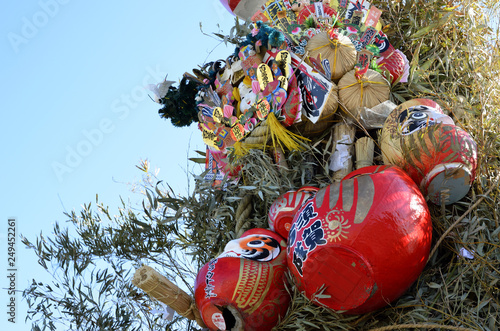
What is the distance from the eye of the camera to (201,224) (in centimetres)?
257

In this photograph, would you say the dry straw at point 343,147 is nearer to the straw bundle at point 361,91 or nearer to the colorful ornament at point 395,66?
the straw bundle at point 361,91

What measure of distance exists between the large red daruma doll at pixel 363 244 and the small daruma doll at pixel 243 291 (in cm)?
17

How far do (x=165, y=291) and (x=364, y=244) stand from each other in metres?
0.81

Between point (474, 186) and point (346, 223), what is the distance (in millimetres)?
637

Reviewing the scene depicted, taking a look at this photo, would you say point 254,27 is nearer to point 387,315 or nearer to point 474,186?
point 474,186

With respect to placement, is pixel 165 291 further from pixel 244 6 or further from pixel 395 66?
pixel 244 6

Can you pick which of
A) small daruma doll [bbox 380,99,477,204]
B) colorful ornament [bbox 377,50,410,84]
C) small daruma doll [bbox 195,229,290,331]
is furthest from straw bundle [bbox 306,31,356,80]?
small daruma doll [bbox 195,229,290,331]

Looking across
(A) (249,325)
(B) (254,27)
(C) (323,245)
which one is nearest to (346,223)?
(C) (323,245)

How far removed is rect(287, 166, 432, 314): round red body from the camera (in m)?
1.86

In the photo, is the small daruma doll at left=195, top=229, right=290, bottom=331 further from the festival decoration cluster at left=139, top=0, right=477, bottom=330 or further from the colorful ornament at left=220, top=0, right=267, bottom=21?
the colorful ornament at left=220, top=0, right=267, bottom=21

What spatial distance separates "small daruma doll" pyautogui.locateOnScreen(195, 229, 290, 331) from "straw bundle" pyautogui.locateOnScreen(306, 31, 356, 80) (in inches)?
39.9

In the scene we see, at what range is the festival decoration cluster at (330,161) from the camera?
1.90 meters

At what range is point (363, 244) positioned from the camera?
6.12 ft

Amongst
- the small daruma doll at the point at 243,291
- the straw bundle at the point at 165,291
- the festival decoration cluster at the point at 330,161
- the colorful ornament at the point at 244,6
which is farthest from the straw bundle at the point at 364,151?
the colorful ornament at the point at 244,6
